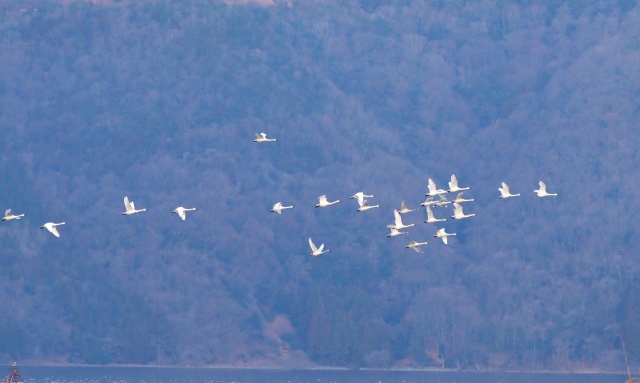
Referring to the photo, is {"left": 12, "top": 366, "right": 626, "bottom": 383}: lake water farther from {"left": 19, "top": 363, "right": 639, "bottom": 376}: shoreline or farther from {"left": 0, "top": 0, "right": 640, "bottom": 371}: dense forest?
{"left": 0, "top": 0, "right": 640, "bottom": 371}: dense forest

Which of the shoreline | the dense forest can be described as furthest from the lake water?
the dense forest

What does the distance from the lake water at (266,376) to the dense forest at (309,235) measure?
5516 millimetres

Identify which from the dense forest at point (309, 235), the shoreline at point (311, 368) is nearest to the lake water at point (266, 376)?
the shoreline at point (311, 368)

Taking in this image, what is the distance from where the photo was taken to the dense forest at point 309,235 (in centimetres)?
14688

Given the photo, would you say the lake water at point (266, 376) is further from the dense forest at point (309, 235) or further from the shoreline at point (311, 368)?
the dense forest at point (309, 235)

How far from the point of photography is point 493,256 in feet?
536

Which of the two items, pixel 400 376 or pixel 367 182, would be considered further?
pixel 367 182

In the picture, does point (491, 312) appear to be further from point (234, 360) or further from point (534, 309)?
point (234, 360)

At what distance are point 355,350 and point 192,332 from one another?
51.4ft

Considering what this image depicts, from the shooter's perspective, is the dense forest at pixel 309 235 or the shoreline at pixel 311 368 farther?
the dense forest at pixel 309 235

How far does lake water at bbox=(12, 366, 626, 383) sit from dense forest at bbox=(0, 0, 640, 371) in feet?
18.1

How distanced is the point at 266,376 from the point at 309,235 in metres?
42.8

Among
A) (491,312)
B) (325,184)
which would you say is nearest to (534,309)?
(491,312)

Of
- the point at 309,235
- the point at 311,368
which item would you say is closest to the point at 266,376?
the point at 311,368
